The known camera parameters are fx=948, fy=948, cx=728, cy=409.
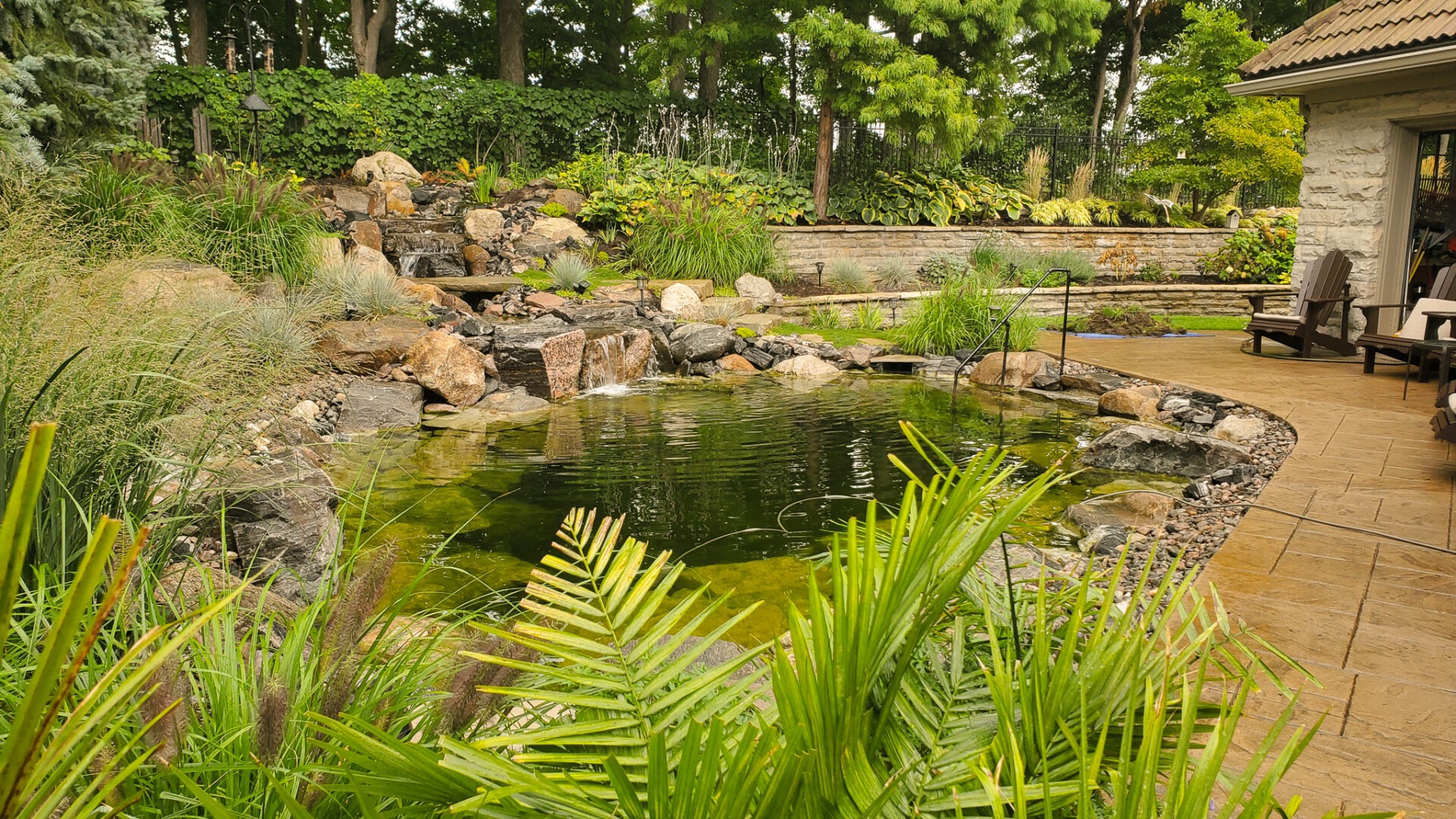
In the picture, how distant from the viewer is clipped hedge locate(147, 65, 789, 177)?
13555mm

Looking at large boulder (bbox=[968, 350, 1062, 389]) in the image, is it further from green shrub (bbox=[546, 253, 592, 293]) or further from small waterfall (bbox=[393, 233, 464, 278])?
small waterfall (bbox=[393, 233, 464, 278])

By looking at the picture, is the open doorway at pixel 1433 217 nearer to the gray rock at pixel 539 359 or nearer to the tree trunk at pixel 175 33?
the gray rock at pixel 539 359

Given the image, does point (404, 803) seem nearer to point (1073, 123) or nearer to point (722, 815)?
point (722, 815)

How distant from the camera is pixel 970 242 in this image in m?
14.3

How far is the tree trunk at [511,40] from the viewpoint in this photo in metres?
17.7

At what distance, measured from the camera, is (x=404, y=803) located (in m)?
0.89

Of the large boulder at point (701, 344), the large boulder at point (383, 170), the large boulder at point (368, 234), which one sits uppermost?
the large boulder at point (383, 170)


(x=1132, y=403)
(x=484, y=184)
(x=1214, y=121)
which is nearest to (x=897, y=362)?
(x=1132, y=403)

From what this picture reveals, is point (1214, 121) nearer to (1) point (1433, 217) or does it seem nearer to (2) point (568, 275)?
(1) point (1433, 217)

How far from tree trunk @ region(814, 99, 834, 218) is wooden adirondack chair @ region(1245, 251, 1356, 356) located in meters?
6.86

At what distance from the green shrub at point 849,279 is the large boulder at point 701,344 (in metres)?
3.56

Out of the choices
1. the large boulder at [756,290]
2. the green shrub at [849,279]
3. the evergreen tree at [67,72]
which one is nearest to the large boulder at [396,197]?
the evergreen tree at [67,72]

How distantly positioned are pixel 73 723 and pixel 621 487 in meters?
4.84

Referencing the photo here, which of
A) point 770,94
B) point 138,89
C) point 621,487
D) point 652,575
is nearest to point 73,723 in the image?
point 652,575
